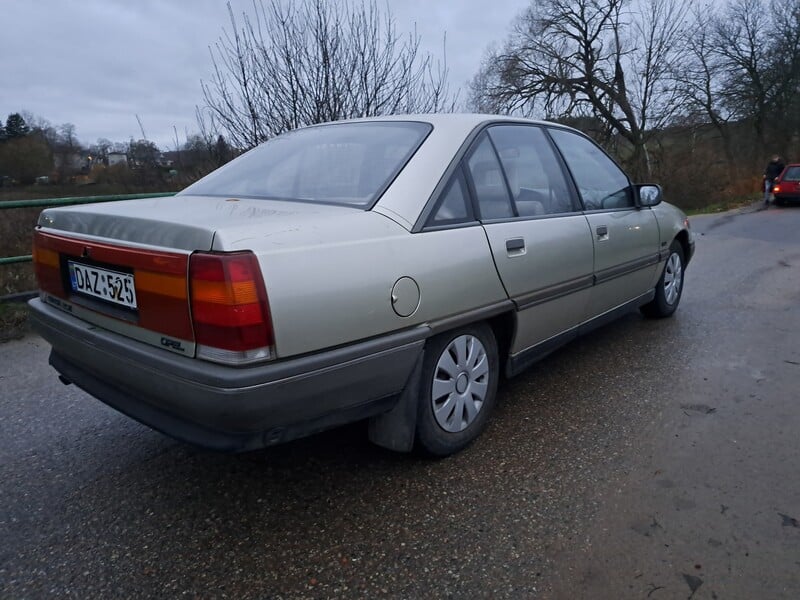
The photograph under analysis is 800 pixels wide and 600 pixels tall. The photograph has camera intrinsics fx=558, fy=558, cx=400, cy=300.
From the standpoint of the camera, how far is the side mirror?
159 inches

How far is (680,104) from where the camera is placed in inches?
1033

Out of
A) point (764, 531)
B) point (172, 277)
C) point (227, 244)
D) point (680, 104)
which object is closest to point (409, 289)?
point (227, 244)

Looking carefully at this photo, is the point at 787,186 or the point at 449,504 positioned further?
the point at 787,186

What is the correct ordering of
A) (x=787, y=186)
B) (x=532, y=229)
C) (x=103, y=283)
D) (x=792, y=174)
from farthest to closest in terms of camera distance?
(x=792, y=174)
(x=787, y=186)
(x=532, y=229)
(x=103, y=283)

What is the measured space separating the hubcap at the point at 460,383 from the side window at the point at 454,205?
0.54 meters

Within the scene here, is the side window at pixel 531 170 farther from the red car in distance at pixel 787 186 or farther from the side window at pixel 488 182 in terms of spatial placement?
the red car in distance at pixel 787 186

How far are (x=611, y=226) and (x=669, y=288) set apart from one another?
1.54 m

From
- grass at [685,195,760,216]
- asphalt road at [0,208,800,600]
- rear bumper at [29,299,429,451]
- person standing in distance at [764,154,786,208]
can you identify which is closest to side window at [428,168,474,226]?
rear bumper at [29,299,429,451]

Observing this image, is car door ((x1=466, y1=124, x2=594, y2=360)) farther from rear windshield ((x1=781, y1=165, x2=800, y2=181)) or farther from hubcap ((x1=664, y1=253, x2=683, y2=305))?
rear windshield ((x1=781, y1=165, x2=800, y2=181))

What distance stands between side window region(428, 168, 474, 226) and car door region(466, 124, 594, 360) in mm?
84

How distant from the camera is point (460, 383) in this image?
2.61 meters

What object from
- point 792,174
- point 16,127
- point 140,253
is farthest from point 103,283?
point 792,174

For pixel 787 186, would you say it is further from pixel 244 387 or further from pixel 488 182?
pixel 244 387

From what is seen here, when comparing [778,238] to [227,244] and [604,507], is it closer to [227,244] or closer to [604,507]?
[604,507]
